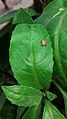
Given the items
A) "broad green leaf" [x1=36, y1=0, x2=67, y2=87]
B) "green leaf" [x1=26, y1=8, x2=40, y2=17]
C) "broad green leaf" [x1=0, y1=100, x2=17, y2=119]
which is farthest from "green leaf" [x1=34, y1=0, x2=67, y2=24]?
"broad green leaf" [x1=0, y1=100, x2=17, y2=119]

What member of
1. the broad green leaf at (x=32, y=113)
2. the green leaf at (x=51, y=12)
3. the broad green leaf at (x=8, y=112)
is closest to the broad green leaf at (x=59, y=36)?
the green leaf at (x=51, y=12)

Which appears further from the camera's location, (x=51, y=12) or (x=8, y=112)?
(x=8, y=112)

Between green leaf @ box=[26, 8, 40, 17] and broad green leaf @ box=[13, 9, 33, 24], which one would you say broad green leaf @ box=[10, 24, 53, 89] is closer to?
broad green leaf @ box=[13, 9, 33, 24]

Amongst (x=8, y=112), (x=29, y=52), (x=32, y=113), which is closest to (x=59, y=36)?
(x=29, y=52)

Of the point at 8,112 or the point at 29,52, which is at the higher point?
the point at 29,52

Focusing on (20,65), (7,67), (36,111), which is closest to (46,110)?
(36,111)

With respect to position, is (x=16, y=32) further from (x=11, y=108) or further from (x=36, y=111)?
(x=11, y=108)

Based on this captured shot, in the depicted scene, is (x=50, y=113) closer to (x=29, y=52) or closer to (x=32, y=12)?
(x=29, y=52)
